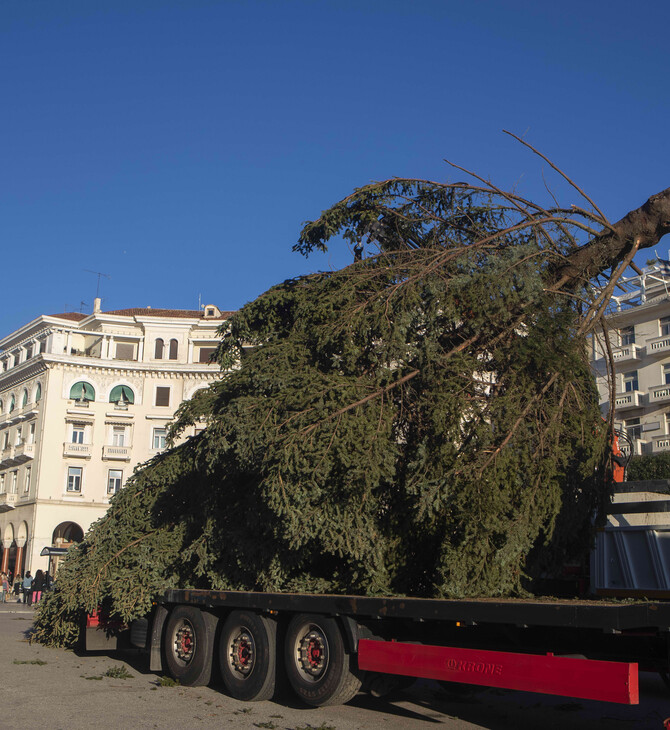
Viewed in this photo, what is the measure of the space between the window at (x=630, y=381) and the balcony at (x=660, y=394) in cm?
213

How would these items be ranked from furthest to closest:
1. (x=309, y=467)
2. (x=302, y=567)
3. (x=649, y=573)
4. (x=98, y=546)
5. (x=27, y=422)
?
(x=27, y=422)
(x=98, y=546)
(x=302, y=567)
(x=309, y=467)
(x=649, y=573)

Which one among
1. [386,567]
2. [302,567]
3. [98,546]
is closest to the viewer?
[386,567]

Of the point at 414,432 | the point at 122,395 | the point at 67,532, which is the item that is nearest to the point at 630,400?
the point at 122,395

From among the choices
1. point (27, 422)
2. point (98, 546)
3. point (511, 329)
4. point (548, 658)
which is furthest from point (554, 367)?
point (27, 422)

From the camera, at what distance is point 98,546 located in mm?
12648

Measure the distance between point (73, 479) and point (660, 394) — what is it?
35.0 m

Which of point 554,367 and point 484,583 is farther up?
point 554,367

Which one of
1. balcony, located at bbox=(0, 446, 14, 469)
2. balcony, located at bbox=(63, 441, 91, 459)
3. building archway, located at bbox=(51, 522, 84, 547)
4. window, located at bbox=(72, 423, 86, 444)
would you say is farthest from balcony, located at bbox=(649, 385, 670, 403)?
balcony, located at bbox=(0, 446, 14, 469)

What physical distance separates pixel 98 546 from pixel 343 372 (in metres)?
5.06

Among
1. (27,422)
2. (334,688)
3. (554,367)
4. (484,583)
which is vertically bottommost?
(334,688)

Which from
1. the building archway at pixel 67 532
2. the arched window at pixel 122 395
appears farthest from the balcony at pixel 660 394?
the building archway at pixel 67 532

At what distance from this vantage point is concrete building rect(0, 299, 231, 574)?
51500 millimetres

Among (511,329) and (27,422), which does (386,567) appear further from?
(27,422)

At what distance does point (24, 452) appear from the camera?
171ft
